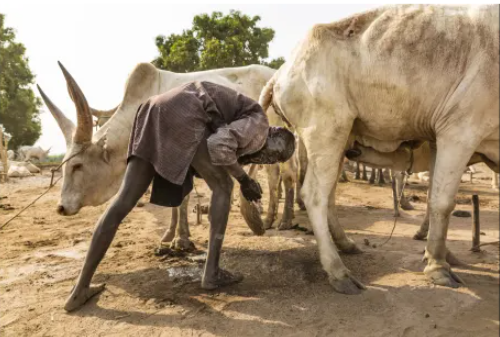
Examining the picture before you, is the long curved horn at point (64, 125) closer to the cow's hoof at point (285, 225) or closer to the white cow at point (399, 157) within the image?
the white cow at point (399, 157)

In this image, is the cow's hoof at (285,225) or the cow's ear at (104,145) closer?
the cow's ear at (104,145)

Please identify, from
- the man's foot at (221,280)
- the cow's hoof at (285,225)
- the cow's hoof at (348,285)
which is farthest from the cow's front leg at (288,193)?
the cow's hoof at (348,285)

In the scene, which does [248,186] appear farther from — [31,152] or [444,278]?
[31,152]

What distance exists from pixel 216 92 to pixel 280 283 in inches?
66.1

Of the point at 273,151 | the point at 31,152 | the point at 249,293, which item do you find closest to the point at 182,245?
the point at 249,293

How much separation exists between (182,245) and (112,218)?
1.83m

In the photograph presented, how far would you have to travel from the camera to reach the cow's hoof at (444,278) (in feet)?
10.1

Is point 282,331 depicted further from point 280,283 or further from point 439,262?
point 439,262

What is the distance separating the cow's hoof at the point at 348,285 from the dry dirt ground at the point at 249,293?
0.07 meters

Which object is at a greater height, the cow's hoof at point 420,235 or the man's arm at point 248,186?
the man's arm at point 248,186

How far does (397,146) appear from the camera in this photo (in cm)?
389

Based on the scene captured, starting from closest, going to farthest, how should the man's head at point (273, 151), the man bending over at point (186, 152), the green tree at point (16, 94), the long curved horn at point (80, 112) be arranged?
the man bending over at point (186, 152) < the man's head at point (273, 151) < the long curved horn at point (80, 112) < the green tree at point (16, 94)

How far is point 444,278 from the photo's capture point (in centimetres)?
311

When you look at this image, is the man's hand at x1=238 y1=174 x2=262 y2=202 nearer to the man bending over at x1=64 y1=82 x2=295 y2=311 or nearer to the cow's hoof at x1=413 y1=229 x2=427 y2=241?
the man bending over at x1=64 y1=82 x2=295 y2=311
